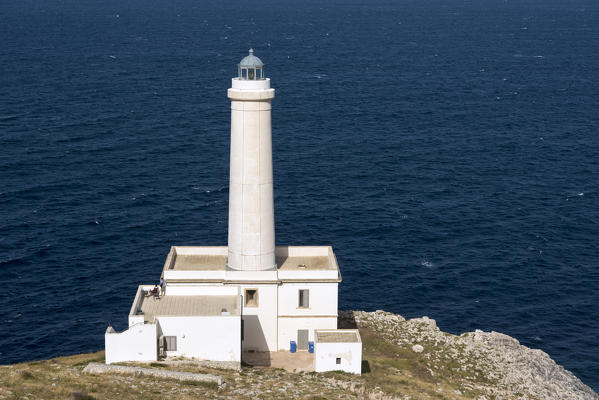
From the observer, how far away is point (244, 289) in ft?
208

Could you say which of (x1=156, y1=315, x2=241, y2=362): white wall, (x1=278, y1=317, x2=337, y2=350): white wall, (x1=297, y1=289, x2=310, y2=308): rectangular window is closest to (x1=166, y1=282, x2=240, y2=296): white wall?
(x1=278, y1=317, x2=337, y2=350): white wall

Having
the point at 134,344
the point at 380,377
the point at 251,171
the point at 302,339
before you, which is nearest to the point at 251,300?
the point at 302,339

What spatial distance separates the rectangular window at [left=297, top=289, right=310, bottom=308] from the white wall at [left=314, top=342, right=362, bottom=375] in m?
4.91

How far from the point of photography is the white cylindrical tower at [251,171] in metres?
59.4

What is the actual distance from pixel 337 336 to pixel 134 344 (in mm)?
15409

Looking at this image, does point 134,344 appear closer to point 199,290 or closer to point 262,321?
point 199,290

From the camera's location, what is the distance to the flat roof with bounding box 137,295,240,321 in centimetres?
Result: 5940

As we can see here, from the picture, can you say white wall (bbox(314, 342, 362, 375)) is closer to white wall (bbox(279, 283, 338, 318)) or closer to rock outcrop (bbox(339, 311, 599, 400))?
white wall (bbox(279, 283, 338, 318))

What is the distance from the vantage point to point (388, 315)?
256ft

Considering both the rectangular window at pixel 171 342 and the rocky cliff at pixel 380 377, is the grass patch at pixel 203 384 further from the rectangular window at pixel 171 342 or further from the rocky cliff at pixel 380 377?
the rectangular window at pixel 171 342

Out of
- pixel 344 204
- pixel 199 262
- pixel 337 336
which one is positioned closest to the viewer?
pixel 337 336

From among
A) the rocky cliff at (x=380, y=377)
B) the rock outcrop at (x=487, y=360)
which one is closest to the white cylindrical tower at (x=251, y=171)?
the rocky cliff at (x=380, y=377)

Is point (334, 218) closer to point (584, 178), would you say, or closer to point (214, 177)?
point (214, 177)

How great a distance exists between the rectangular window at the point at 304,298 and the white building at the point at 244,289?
79 millimetres
